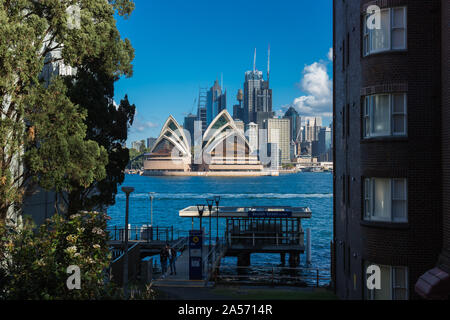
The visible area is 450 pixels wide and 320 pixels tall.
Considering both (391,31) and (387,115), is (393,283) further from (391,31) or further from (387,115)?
(391,31)

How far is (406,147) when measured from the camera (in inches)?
565

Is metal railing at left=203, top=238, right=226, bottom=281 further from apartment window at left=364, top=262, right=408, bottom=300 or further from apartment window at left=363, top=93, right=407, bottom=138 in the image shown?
apartment window at left=363, top=93, right=407, bottom=138

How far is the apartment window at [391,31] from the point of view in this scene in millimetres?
14438

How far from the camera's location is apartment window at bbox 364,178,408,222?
14383mm

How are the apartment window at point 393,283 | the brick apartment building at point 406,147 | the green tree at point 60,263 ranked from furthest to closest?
the apartment window at point 393,283 → the brick apartment building at point 406,147 → the green tree at point 60,263

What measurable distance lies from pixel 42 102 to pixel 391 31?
41.8ft

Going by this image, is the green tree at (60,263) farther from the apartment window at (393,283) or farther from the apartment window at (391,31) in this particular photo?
the apartment window at (391,31)

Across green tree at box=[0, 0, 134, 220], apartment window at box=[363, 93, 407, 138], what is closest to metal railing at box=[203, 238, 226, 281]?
green tree at box=[0, 0, 134, 220]

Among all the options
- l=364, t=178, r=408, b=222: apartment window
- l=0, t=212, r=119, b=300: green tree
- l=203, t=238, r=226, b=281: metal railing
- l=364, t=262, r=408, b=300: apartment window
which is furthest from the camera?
l=203, t=238, r=226, b=281: metal railing

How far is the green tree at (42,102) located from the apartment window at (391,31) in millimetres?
11337

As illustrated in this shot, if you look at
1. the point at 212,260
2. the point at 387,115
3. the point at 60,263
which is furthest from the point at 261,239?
the point at 60,263

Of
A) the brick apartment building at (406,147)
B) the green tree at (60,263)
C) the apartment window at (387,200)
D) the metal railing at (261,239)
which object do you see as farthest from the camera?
the metal railing at (261,239)

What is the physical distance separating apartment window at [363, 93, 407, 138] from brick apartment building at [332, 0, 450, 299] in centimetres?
3

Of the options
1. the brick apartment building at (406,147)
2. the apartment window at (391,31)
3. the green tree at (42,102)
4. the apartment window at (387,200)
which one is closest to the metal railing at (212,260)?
the green tree at (42,102)
